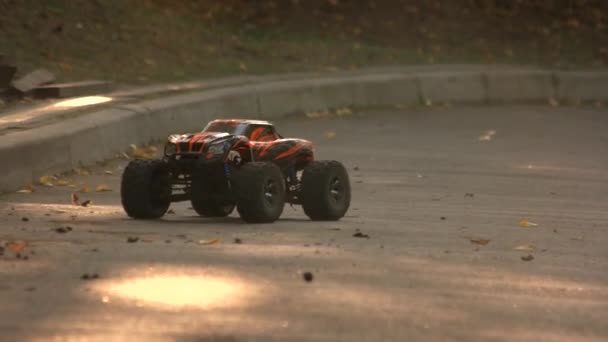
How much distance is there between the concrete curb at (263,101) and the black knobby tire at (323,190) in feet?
10.3

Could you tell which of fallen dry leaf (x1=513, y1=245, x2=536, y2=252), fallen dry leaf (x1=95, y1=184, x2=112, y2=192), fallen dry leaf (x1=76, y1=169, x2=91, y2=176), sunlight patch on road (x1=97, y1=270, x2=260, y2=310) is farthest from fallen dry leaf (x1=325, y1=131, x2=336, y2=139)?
sunlight patch on road (x1=97, y1=270, x2=260, y2=310)

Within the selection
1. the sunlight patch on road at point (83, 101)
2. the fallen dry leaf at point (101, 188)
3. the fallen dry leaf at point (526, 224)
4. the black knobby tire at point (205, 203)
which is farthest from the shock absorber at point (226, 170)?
the sunlight patch on road at point (83, 101)

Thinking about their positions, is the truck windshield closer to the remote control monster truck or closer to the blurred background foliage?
the remote control monster truck

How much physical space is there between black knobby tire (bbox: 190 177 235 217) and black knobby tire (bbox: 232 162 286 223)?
0.28 m

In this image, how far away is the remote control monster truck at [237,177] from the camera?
9.95m

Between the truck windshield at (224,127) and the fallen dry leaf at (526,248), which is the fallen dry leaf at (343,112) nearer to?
the truck windshield at (224,127)

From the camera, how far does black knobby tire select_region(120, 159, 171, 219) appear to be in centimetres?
1021

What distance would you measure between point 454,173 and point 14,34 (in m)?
8.64

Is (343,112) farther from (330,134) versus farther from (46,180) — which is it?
(46,180)

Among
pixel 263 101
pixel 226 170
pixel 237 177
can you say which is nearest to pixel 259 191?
pixel 237 177

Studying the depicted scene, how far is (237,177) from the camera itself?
9.80m

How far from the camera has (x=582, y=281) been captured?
7887 mm

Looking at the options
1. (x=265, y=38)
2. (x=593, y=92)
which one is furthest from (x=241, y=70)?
(x=593, y=92)

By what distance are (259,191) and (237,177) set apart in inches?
6.8
